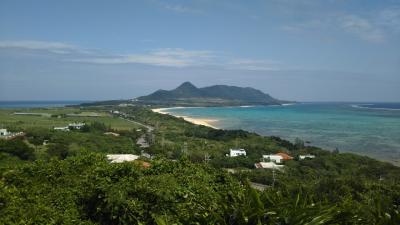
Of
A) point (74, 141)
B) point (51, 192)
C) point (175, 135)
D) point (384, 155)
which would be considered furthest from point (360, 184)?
point (175, 135)

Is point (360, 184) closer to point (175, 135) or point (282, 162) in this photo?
point (282, 162)

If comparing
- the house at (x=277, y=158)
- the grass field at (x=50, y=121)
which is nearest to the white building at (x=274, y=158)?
the house at (x=277, y=158)

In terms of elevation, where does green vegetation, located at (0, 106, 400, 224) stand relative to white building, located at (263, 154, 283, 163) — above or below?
above

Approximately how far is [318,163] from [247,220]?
40.6 metres

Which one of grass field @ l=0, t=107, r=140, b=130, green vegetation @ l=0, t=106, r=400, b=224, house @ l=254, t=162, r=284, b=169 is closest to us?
green vegetation @ l=0, t=106, r=400, b=224

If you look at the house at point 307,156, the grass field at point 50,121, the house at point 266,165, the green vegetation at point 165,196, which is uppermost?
the green vegetation at point 165,196

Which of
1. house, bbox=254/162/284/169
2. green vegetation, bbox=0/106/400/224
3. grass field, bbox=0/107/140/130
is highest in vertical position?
green vegetation, bbox=0/106/400/224

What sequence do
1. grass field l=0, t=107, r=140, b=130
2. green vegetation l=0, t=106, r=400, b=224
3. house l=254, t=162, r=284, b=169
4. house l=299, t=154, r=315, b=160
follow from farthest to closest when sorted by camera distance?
grass field l=0, t=107, r=140, b=130
house l=299, t=154, r=315, b=160
house l=254, t=162, r=284, b=169
green vegetation l=0, t=106, r=400, b=224

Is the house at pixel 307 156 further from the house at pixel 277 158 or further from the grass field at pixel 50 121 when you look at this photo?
the grass field at pixel 50 121

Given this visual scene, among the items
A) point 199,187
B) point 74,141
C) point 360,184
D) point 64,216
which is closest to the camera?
point 64,216

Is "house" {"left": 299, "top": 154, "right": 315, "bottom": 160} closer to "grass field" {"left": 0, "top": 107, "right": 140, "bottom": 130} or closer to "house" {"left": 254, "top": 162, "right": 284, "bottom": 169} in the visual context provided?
"house" {"left": 254, "top": 162, "right": 284, "bottom": 169}

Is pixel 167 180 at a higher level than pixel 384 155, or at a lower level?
higher

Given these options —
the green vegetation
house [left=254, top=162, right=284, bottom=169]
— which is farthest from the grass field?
the green vegetation

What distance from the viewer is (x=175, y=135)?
7262 cm
